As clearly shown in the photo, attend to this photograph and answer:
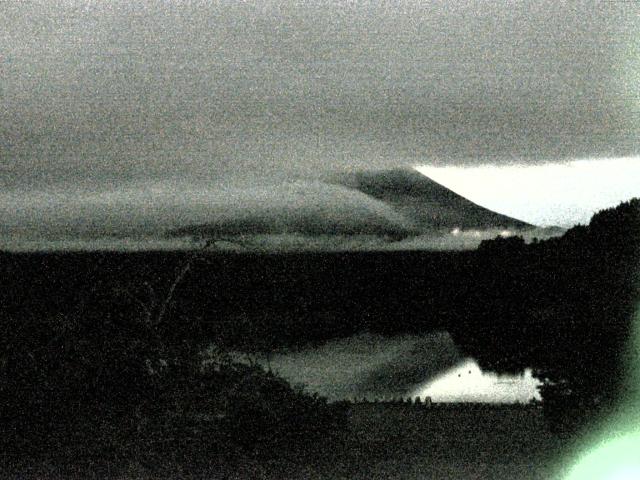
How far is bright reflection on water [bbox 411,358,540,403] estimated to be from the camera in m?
7.18

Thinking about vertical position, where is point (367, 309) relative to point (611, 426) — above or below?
above

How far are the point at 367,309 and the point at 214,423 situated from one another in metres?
2.69

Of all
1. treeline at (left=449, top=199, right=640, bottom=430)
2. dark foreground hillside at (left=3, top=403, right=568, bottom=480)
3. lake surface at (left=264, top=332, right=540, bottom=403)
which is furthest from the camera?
lake surface at (left=264, top=332, right=540, bottom=403)

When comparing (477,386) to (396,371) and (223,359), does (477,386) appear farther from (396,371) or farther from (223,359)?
(223,359)

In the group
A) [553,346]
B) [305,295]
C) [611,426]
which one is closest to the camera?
[611,426]

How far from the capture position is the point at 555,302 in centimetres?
721

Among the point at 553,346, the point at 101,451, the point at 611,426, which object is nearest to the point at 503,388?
the point at 553,346

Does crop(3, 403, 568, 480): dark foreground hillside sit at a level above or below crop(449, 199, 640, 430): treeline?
below

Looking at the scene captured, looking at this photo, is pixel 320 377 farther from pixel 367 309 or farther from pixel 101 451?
pixel 101 451

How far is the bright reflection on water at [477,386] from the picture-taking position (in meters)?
7.18

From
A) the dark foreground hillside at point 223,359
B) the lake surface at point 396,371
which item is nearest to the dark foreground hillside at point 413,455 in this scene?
the dark foreground hillside at point 223,359

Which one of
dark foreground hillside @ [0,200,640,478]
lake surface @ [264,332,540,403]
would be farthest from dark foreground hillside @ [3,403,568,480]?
lake surface @ [264,332,540,403]

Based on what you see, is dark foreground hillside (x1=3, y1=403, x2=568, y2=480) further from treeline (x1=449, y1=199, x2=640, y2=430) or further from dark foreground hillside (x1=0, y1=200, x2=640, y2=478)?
treeline (x1=449, y1=199, x2=640, y2=430)

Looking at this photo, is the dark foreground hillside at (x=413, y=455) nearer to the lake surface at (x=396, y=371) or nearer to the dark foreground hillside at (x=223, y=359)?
the dark foreground hillside at (x=223, y=359)
